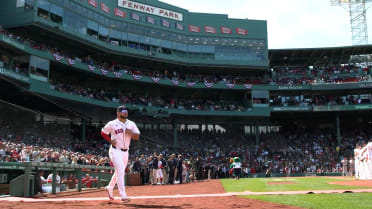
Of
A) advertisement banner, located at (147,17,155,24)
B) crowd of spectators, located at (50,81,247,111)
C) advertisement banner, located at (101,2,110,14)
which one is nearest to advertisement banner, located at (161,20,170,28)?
advertisement banner, located at (147,17,155,24)

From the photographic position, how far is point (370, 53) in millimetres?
49375

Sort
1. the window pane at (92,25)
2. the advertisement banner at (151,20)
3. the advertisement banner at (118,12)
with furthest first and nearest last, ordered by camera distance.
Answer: the advertisement banner at (151,20) < the advertisement banner at (118,12) < the window pane at (92,25)

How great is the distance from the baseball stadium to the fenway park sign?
0.42ft

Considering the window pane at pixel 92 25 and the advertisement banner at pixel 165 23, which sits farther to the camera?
the advertisement banner at pixel 165 23

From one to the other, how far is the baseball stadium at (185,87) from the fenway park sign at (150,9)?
0.13 m

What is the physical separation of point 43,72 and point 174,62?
641 inches

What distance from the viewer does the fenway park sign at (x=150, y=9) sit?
42531 mm

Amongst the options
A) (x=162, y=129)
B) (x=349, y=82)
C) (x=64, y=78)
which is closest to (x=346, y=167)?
(x=349, y=82)

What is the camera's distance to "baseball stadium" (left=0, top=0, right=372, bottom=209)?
31.6 m

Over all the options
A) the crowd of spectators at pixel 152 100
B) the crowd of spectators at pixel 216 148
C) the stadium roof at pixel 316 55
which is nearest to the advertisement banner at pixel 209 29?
the stadium roof at pixel 316 55

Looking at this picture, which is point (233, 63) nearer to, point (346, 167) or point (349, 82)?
point (349, 82)

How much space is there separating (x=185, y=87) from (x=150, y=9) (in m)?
9.82

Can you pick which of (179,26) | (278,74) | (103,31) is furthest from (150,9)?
(278,74)

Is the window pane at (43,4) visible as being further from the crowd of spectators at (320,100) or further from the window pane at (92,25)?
the crowd of spectators at (320,100)
